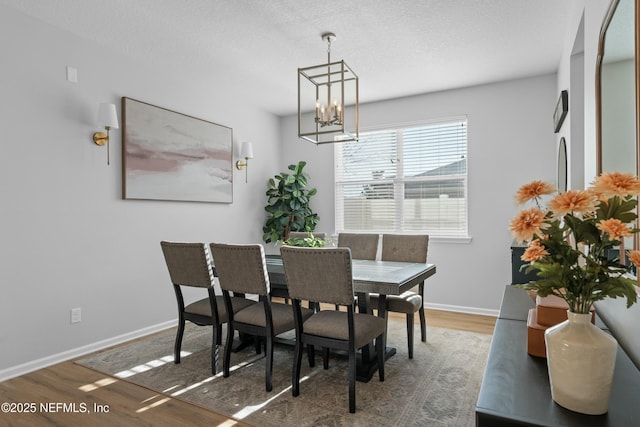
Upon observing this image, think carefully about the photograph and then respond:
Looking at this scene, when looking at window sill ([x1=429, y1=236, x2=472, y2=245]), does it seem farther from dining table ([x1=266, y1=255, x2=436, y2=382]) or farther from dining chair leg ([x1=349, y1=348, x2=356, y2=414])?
dining chair leg ([x1=349, y1=348, x2=356, y2=414])

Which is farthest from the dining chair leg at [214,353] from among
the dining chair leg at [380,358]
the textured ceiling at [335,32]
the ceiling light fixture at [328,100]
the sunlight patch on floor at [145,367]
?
the textured ceiling at [335,32]

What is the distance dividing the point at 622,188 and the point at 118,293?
12.6ft

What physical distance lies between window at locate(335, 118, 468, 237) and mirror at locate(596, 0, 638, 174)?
3098 millimetres

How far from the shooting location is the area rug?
7.19 ft

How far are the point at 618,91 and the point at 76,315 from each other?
153 inches

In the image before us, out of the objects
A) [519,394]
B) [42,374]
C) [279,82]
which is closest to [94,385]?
[42,374]

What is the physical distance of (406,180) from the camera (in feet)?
16.5

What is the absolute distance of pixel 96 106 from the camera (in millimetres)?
3381

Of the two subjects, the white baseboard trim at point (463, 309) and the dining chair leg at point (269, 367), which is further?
the white baseboard trim at point (463, 309)

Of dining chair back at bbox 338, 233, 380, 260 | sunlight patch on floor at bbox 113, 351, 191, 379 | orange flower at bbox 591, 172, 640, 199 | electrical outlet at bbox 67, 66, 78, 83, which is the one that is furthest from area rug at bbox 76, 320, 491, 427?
electrical outlet at bbox 67, 66, 78, 83

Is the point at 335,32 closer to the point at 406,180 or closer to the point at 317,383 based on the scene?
the point at 406,180

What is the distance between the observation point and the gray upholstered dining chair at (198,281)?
275 centimetres

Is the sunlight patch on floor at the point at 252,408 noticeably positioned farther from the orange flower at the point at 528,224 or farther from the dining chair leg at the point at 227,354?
the orange flower at the point at 528,224

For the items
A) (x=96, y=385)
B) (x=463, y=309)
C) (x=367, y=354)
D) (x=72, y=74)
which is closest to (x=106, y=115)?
(x=72, y=74)
